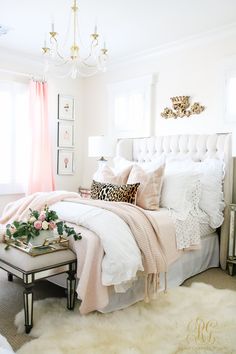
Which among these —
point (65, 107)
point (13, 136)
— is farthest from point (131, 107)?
point (13, 136)

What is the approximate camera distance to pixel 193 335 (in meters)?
2.14

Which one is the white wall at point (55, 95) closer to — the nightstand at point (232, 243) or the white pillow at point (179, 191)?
the white pillow at point (179, 191)

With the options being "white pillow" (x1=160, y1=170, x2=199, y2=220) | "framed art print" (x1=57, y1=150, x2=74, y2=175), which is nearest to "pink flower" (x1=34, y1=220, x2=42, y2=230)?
"white pillow" (x1=160, y1=170, x2=199, y2=220)

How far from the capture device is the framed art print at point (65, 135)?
5223 mm

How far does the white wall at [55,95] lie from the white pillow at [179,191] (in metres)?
2.41

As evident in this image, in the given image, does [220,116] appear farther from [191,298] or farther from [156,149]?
[191,298]

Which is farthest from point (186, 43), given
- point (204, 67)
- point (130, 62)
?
point (130, 62)

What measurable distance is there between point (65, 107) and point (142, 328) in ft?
12.8

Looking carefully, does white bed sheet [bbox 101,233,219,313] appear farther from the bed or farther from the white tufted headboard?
the white tufted headboard

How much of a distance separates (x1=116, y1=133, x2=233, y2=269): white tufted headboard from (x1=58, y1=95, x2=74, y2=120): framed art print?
1175 mm

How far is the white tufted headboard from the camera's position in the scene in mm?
3490

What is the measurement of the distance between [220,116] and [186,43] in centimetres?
106

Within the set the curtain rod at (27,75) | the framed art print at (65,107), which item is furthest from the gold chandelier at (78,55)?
the framed art print at (65,107)

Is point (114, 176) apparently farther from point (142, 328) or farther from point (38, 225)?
point (142, 328)
